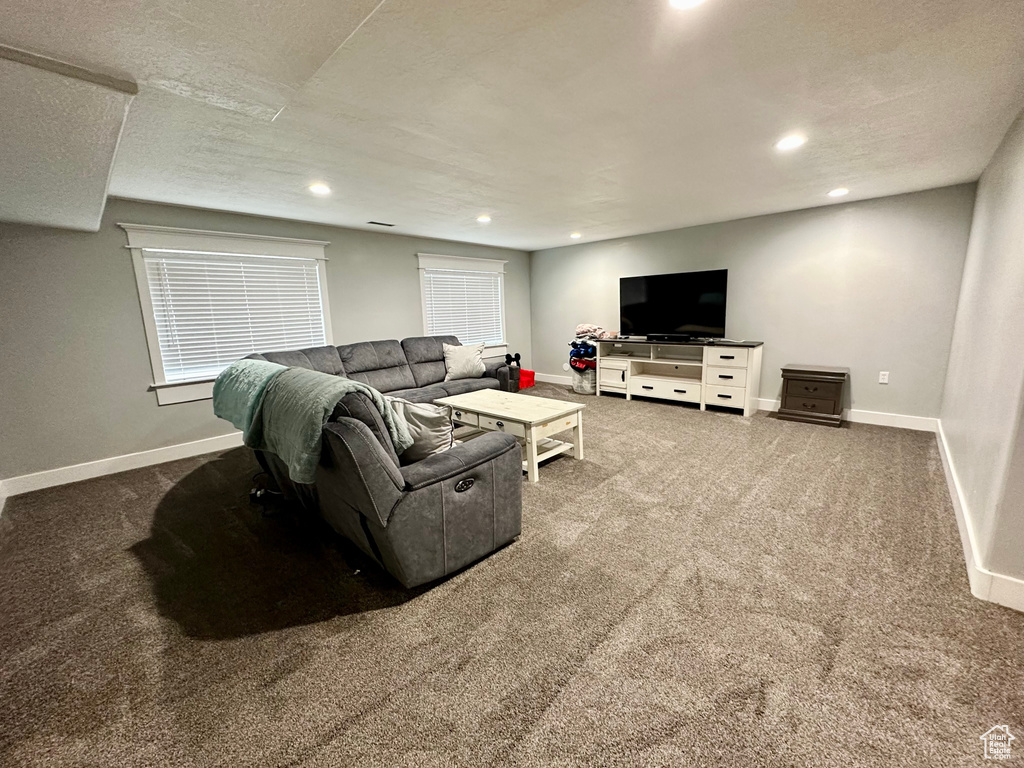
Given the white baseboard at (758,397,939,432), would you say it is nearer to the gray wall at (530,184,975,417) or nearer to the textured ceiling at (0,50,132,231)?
the gray wall at (530,184,975,417)

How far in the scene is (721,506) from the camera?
2.47m

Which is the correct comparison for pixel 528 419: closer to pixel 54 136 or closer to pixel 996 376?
pixel 996 376

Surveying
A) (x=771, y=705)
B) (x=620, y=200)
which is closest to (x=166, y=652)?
(x=771, y=705)

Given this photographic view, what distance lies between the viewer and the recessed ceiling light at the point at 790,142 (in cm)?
225

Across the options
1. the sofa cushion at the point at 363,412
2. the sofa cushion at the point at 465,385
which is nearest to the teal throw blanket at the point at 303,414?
the sofa cushion at the point at 363,412

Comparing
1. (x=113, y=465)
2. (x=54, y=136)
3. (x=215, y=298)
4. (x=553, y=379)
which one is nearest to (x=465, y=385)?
(x=553, y=379)

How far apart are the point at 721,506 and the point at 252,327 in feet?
14.6

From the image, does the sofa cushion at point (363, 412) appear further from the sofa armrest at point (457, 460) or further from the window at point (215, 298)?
the window at point (215, 298)

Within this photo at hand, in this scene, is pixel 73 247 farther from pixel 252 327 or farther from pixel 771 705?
pixel 771 705

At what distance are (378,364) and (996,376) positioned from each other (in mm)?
4620

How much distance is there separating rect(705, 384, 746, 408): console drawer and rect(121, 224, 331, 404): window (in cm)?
453

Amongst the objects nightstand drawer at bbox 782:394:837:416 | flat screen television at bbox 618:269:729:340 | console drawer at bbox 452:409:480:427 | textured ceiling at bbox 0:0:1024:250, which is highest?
textured ceiling at bbox 0:0:1024:250

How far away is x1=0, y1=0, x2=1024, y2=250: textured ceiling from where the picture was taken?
1232 millimetres

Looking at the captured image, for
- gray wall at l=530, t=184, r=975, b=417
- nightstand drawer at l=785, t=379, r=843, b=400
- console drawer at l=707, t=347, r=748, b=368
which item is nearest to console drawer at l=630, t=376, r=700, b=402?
console drawer at l=707, t=347, r=748, b=368
